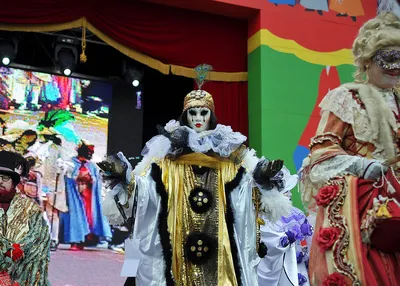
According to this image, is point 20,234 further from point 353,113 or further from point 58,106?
point 58,106

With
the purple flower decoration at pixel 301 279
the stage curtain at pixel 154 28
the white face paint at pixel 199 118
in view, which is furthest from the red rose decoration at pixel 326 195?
the stage curtain at pixel 154 28

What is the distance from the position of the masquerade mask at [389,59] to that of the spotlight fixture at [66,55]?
5912 millimetres

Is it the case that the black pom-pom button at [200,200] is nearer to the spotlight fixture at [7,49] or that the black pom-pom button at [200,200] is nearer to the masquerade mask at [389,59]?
the masquerade mask at [389,59]

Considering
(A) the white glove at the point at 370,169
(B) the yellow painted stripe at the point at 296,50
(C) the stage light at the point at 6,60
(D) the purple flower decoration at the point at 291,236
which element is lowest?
(D) the purple flower decoration at the point at 291,236

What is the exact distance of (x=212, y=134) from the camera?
4547 mm

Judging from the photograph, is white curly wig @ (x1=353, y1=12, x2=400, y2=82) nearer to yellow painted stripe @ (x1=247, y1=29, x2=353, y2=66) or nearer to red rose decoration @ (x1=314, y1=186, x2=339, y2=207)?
red rose decoration @ (x1=314, y1=186, x2=339, y2=207)

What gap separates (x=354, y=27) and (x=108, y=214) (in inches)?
235

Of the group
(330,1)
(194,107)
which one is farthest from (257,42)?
(194,107)

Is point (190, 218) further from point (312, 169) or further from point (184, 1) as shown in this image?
point (184, 1)

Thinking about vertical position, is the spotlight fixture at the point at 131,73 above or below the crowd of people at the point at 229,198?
above

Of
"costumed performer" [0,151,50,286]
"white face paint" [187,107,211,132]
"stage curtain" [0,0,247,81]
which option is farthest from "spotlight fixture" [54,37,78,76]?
"white face paint" [187,107,211,132]

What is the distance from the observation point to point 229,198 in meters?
4.50

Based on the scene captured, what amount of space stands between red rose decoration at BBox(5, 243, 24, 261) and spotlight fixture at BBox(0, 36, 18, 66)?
370 cm

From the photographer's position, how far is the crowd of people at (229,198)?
8.62 ft
